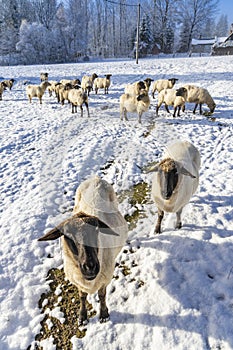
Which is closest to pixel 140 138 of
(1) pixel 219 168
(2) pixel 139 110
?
(2) pixel 139 110

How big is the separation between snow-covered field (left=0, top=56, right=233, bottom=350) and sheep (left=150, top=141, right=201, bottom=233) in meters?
0.57

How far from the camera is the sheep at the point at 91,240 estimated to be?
2264 mm

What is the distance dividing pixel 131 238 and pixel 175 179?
4.60ft

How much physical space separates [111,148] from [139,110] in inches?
115

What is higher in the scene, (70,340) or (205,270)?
(205,270)

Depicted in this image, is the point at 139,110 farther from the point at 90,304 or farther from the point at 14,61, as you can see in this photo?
the point at 14,61

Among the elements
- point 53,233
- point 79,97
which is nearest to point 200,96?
point 79,97

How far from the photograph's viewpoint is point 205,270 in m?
3.40

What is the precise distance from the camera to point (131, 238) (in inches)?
165

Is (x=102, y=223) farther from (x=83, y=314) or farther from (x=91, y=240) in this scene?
(x=83, y=314)

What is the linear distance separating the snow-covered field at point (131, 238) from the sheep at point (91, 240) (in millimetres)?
578

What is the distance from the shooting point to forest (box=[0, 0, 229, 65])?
3866cm

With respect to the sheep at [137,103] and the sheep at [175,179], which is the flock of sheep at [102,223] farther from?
the sheep at [137,103]

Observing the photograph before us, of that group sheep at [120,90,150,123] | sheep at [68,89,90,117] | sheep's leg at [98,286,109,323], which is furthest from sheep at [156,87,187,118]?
sheep's leg at [98,286,109,323]
